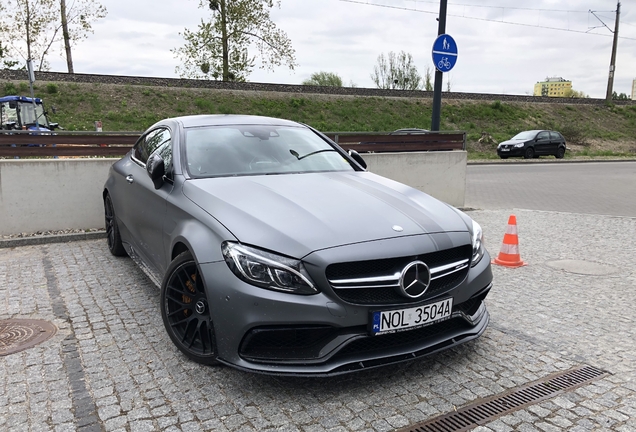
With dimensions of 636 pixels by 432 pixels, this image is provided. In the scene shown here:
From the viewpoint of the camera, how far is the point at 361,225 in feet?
10.4

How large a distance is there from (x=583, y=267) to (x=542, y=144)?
905 inches

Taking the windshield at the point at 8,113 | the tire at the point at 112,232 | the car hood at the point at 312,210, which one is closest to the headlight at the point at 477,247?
the car hood at the point at 312,210

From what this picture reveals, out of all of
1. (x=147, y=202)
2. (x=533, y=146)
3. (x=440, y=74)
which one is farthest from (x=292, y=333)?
(x=533, y=146)

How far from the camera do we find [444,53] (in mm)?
10312

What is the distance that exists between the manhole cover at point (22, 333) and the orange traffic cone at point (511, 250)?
4671 millimetres

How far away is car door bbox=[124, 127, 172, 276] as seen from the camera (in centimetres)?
409

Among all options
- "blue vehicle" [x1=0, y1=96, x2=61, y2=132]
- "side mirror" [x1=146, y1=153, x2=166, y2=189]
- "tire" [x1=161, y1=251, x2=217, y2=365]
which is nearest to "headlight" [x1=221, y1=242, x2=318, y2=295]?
"tire" [x1=161, y1=251, x2=217, y2=365]

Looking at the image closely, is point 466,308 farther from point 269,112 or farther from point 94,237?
point 269,112

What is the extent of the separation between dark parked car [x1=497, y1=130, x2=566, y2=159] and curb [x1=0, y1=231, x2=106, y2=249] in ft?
75.6

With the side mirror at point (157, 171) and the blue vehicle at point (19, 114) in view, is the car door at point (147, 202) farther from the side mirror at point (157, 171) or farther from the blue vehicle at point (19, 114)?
the blue vehicle at point (19, 114)

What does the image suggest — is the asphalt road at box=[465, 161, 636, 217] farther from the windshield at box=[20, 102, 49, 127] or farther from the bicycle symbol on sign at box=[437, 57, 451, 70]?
the windshield at box=[20, 102, 49, 127]

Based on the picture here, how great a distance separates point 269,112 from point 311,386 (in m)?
36.3

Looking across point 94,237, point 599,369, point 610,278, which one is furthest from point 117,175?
point 610,278

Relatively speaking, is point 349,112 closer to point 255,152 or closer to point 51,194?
point 51,194
